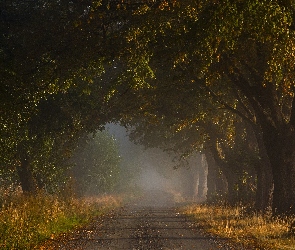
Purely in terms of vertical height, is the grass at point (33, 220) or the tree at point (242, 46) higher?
the tree at point (242, 46)

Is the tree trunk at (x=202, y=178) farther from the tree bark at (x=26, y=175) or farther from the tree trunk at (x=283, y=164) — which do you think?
the tree trunk at (x=283, y=164)

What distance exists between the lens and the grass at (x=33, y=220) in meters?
12.8

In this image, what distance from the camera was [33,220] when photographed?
15508mm

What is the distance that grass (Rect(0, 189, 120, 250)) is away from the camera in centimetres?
1279

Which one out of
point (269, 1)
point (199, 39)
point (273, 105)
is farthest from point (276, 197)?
point (269, 1)

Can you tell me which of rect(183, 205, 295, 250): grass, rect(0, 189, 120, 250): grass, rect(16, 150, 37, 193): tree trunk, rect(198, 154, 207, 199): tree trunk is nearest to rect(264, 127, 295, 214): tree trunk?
rect(183, 205, 295, 250): grass

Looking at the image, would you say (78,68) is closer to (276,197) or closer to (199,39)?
(199,39)

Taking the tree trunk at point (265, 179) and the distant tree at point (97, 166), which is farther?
the distant tree at point (97, 166)

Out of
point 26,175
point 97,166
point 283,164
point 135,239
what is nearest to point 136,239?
point 135,239

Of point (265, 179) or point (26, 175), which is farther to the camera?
point (265, 179)

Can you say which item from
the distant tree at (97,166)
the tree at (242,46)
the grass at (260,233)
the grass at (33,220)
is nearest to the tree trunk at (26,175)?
the grass at (33,220)

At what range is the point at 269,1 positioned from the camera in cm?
1088

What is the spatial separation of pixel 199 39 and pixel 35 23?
795 cm

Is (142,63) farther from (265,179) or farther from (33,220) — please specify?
(265,179)
